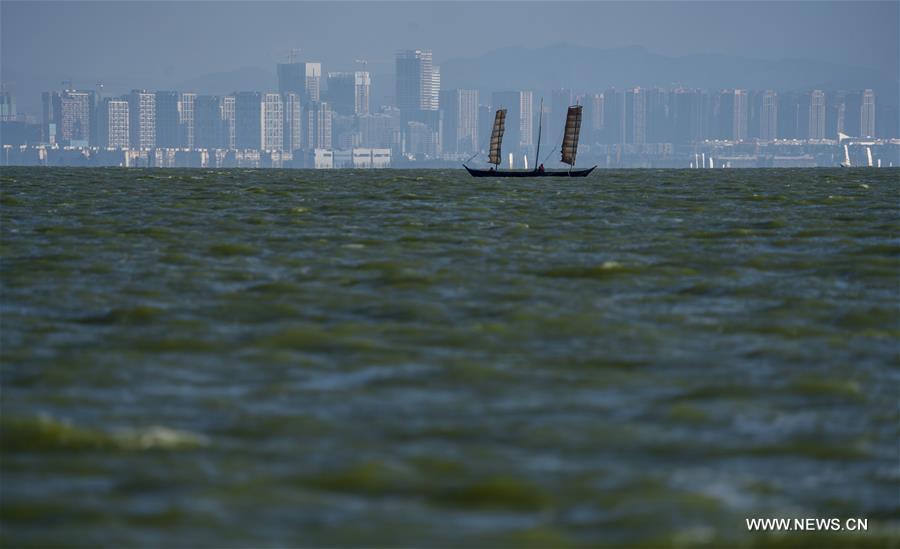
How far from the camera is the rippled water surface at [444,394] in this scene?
10688mm

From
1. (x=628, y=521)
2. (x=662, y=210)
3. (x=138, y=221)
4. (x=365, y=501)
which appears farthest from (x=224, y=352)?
(x=662, y=210)

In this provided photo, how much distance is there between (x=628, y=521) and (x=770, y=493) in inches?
54.1

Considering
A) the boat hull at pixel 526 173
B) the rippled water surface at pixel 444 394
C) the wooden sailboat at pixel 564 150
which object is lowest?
the rippled water surface at pixel 444 394

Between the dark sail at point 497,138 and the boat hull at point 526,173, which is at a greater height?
the dark sail at point 497,138

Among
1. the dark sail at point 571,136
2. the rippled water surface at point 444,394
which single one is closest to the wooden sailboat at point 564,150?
the dark sail at point 571,136

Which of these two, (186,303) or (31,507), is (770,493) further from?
(186,303)

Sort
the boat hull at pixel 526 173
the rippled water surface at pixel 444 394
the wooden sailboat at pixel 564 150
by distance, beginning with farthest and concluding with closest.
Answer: the wooden sailboat at pixel 564 150, the boat hull at pixel 526 173, the rippled water surface at pixel 444 394

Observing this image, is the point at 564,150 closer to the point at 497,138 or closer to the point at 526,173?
the point at 497,138

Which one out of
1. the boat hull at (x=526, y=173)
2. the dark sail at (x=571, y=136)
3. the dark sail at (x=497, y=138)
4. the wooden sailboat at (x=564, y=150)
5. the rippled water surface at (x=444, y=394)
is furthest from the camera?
the dark sail at (x=497, y=138)

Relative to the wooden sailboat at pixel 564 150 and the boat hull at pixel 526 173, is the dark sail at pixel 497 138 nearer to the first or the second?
the wooden sailboat at pixel 564 150

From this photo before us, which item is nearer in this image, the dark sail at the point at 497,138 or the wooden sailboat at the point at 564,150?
the wooden sailboat at the point at 564,150

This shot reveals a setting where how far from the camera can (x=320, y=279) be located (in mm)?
24672

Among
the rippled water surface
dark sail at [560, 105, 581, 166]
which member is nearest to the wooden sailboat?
dark sail at [560, 105, 581, 166]

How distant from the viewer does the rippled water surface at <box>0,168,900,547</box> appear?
35.1 feet
